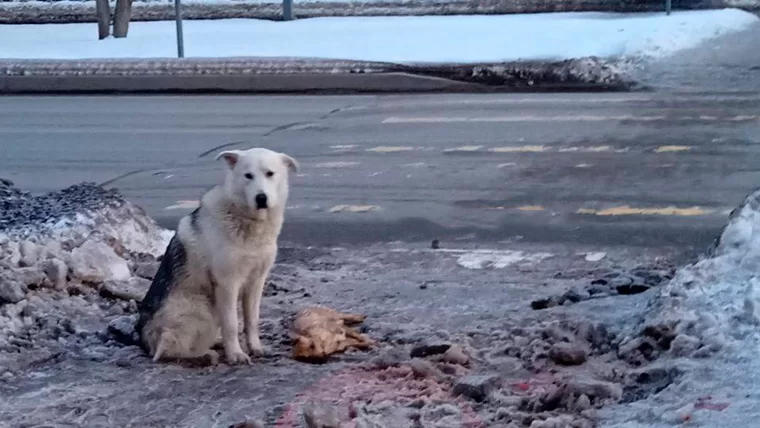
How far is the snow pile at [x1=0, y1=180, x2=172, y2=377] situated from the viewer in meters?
6.45

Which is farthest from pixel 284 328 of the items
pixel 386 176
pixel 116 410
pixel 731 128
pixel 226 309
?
pixel 731 128

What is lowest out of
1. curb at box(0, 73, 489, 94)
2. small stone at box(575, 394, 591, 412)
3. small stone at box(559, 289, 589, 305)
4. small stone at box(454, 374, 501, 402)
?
curb at box(0, 73, 489, 94)

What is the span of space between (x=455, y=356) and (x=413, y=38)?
17014mm

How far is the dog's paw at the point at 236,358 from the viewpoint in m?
5.96

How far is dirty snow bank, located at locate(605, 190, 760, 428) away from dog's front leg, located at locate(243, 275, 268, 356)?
1.86 m

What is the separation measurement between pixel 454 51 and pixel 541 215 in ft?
36.5

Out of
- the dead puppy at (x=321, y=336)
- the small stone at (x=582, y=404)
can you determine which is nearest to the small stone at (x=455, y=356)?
the dead puppy at (x=321, y=336)

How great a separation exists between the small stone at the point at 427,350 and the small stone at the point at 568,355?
1.80 ft

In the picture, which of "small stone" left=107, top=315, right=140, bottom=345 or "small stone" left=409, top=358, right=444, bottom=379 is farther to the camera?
"small stone" left=107, top=315, right=140, bottom=345

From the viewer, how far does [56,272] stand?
7.03m

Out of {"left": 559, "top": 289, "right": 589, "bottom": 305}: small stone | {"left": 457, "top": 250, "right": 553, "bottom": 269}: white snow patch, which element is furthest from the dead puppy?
{"left": 457, "top": 250, "right": 553, "bottom": 269}: white snow patch

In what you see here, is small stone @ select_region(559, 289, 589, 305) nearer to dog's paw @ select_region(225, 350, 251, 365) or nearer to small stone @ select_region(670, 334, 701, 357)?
small stone @ select_region(670, 334, 701, 357)

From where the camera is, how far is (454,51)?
20094 millimetres

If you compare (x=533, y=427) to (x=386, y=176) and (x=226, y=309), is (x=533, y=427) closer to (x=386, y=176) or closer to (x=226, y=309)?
(x=226, y=309)
